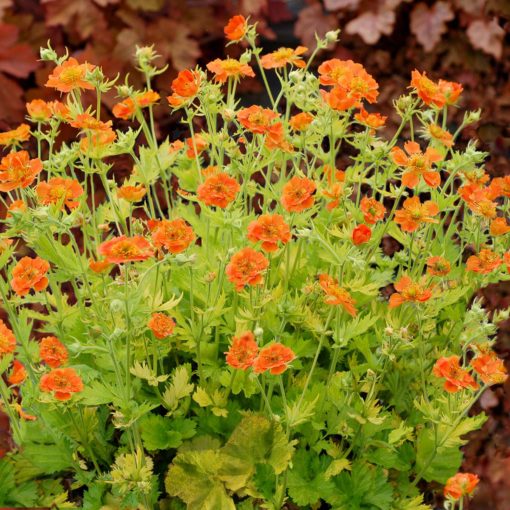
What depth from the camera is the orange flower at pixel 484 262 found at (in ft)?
4.89

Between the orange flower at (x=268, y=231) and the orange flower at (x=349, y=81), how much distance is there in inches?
9.8

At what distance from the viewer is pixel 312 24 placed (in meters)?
2.71

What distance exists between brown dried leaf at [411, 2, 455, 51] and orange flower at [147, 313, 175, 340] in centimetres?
155

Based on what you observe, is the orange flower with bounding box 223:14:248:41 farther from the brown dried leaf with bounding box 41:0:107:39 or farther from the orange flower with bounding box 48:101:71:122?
the brown dried leaf with bounding box 41:0:107:39

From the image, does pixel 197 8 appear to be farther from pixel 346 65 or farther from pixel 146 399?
pixel 146 399

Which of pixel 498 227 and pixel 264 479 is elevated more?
pixel 498 227

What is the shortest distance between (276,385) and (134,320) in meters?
0.29

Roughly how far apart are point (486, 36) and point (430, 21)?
16 centimetres

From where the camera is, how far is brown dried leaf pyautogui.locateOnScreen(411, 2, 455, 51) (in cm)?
264

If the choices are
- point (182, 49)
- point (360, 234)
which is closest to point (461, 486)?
point (360, 234)

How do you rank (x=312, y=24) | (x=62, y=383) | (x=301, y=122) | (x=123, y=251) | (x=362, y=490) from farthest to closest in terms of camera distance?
(x=312, y=24) → (x=301, y=122) → (x=362, y=490) → (x=62, y=383) → (x=123, y=251)

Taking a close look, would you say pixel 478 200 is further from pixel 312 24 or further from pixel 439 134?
pixel 312 24

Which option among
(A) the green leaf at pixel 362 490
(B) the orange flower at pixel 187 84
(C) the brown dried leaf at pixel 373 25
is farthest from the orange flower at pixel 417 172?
(C) the brown dried leaf at pixel 373 25

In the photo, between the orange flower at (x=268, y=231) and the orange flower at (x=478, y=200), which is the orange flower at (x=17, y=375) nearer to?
the orange flower at (x=268, y=231)
